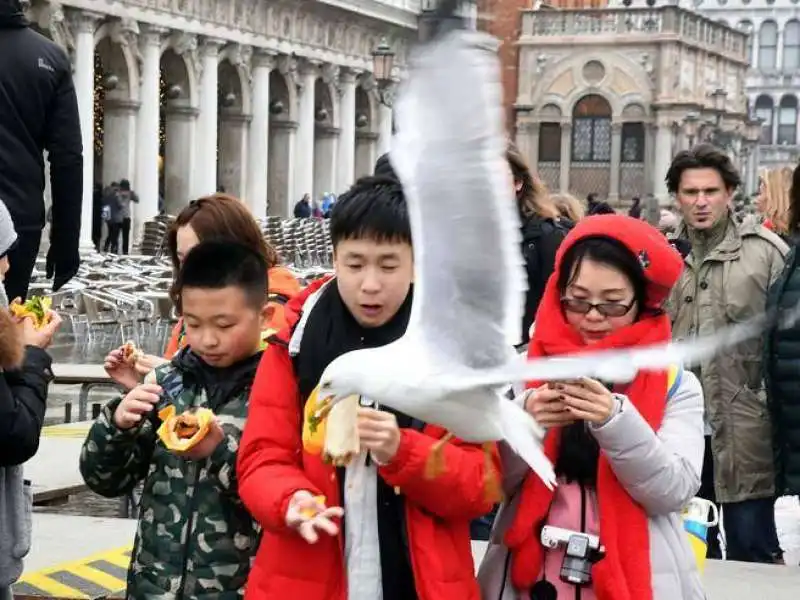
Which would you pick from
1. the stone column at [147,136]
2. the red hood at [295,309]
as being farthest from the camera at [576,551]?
the stone column at [147,136]

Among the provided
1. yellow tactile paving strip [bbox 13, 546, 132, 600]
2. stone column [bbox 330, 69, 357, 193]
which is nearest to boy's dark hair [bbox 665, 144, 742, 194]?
yellow tactile paving strip [bbox 13, 546, 132, 600]

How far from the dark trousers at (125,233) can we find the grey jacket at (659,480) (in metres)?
30.2

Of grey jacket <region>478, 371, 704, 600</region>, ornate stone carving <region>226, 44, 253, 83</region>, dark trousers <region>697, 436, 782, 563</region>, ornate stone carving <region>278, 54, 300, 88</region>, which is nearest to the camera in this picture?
grey jacket <region>478, 371, 704, 600</region>

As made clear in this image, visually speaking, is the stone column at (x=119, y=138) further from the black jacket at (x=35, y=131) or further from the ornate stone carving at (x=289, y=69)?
the black jacket at (x=35, y=131)

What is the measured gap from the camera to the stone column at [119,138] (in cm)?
3494

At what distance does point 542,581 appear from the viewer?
3.84m

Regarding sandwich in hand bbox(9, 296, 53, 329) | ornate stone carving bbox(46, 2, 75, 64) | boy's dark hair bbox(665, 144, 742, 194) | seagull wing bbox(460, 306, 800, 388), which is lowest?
sandwich in hand bbox(9, 296, 53, 329)

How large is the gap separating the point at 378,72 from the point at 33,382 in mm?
17802

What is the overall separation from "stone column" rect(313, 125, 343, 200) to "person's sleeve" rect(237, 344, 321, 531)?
45270 mm

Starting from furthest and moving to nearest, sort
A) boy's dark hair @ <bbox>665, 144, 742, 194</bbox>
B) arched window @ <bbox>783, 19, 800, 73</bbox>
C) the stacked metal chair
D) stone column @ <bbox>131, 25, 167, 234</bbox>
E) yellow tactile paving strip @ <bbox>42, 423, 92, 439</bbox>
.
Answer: arched window @ <bbox>783, 19, 800, 73</bbox>, stone column @ <bbox>131, 25, 167, 234</bbox>, the stacked metal chair, yellow tactile paving strip @ <bbox>42, 423, 92, 439</bbox>, boy's dark hair @ <bbox>665, 144, 742, 194</bbox>

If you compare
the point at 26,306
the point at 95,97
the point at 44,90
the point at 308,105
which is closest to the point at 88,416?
the point at 44,90

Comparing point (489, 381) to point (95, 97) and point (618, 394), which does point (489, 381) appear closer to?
point (618, 394)

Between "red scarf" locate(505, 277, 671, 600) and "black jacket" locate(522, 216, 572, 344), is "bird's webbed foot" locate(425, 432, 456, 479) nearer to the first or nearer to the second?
"red scarf" locate(505, 277, 671, 600)

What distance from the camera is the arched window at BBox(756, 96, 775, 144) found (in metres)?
110
